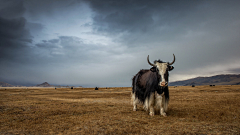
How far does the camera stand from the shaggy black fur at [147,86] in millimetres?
7605

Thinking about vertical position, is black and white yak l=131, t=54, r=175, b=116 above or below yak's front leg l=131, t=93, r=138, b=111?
above

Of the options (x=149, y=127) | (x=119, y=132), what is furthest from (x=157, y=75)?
(x=119, y=132)

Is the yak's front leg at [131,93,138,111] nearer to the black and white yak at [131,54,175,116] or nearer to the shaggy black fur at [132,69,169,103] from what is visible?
the shaggy black fur at [132,69,169,103]

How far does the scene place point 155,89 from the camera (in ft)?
25.1

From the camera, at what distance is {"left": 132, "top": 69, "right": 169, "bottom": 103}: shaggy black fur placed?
7.61m

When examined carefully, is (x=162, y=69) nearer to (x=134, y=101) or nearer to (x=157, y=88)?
(x=157, y=88)

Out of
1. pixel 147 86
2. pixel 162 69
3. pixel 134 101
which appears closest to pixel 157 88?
pixel 147 86

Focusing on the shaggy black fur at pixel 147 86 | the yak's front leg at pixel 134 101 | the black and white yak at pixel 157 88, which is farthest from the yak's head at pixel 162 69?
the yak's front leg at pixel 134 101

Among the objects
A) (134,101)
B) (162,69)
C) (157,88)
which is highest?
(162,69)

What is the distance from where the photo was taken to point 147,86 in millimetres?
8102

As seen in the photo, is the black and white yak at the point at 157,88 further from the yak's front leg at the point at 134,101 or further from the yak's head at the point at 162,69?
the yak's front leg at the point at 134,101

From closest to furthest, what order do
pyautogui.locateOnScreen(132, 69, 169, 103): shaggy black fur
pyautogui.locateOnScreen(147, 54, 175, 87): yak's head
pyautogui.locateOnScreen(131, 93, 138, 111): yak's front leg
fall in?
pyautogui.locateOnScreen(147, 54, 175, 87): yak's head, pyautogui.locateOnScreen(132, 69, 169, 103): shaggy black fur, pyautogui.locateOnScreen(131, 93, 138, 111): yak's front leg

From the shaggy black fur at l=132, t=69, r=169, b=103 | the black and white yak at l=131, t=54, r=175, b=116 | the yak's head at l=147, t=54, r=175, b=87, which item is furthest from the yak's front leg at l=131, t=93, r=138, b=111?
the yak's head at l=147, t=54, r=175, b=87

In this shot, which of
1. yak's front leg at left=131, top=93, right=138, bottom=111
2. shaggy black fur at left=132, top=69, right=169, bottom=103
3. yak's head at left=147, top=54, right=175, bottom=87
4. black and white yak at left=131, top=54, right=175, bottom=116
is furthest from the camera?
yak's front leg at left=131, top=93, right=138, bottom=111
